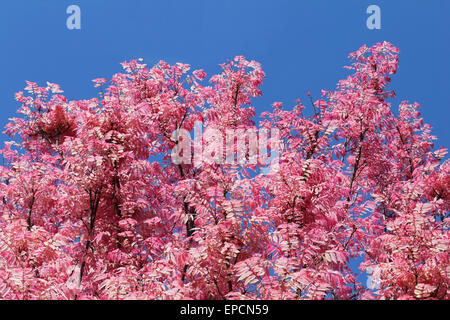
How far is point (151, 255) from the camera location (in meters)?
7.54

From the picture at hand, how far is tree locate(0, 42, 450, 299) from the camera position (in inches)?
255

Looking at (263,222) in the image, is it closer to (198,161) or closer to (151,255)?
(151,255)

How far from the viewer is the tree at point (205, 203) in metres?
6.49

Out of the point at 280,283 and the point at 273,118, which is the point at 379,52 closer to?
the point at 273,118

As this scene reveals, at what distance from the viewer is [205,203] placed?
739 cm

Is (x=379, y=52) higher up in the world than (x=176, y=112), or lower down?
higher up

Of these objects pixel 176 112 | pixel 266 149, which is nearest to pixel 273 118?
pixel 266 149

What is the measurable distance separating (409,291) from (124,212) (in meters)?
5.57

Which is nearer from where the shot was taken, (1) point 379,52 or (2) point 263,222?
(2) point 263,222

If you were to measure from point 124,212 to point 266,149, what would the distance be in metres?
4.31
